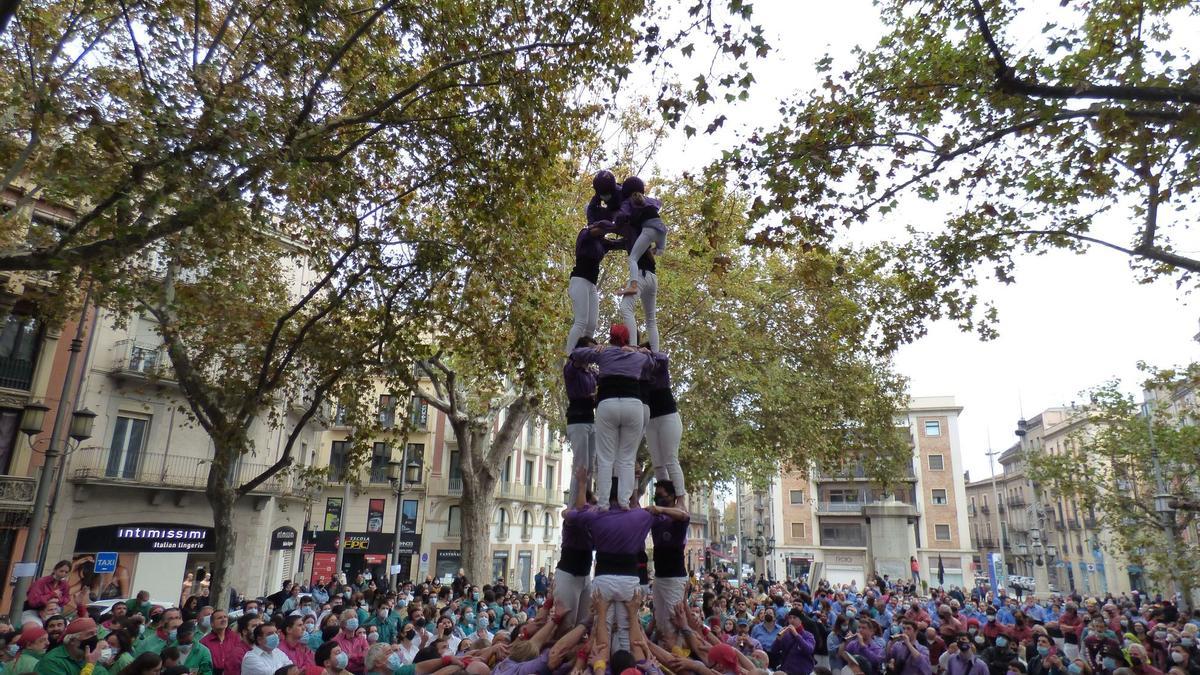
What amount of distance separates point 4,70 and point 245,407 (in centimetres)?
751

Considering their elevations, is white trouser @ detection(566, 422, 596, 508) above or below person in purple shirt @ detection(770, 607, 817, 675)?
above

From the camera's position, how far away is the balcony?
2131cm

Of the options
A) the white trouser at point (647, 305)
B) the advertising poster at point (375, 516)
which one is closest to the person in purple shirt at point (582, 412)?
the white trouser at point (647, 305)

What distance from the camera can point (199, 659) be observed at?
303 inches

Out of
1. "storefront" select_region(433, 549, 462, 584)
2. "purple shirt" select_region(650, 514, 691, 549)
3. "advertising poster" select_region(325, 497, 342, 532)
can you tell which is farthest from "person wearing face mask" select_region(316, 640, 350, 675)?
"storefront" select_region(433, 549, 462, 584)

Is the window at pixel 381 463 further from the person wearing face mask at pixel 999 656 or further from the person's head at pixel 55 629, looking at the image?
the person wearing face mask at pixel 999 656

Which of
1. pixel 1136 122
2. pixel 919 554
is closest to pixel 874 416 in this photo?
pixel 1136 122

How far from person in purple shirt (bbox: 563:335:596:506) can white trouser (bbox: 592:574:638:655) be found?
158cm

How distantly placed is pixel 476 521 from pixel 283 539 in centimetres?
1195

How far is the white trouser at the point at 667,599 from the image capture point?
23.6 feet

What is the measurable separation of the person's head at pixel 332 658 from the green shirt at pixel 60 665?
5.96ft

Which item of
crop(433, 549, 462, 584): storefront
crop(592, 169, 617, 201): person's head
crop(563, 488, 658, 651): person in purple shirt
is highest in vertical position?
crop(592, 169, 617, 201): person's head

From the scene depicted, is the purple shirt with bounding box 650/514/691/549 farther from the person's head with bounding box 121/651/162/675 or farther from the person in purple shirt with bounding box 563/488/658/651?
the person's head with bounding box 121/651/162/675

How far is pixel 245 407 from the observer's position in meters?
12.0
